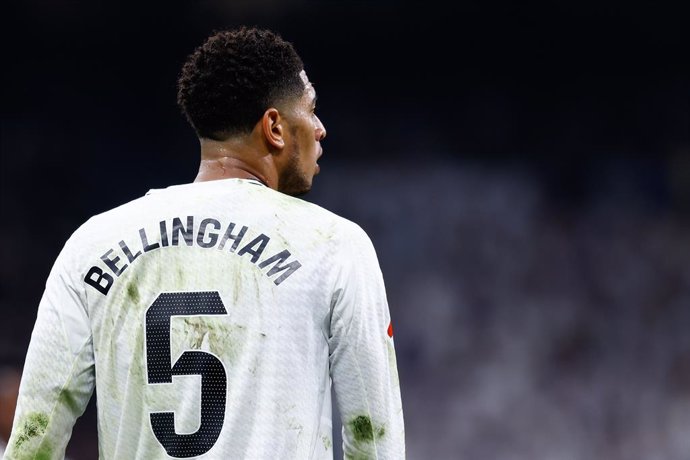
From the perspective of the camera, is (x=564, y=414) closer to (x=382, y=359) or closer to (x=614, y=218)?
(x=614, y=218)

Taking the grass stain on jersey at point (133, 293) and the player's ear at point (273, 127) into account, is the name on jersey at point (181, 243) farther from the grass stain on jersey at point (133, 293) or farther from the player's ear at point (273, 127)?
the player's ear at point (273, 127)

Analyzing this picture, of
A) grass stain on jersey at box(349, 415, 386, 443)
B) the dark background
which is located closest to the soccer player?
grass stain on jersey at box(349, 415, 386, 443)

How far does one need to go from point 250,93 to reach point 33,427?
20.5 inches

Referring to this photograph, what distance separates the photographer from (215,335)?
1290 millimetres

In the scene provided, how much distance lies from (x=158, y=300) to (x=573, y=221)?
4.48 metres

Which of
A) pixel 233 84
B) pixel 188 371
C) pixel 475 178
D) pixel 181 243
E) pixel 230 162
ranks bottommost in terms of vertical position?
pixel 188 371

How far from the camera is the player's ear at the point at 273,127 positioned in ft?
4.63

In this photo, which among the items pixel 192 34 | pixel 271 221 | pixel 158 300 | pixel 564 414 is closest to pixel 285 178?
pixel 271 221

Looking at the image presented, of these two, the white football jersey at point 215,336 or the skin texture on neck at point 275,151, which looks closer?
the white football jersey at point 215,336

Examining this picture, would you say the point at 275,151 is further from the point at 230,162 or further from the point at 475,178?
the point at 475,178

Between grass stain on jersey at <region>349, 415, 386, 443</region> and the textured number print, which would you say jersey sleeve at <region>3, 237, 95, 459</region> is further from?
grass stain on jersey at <region>349, 415, 386, 443</region>

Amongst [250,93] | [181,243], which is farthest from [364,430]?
[250,93]

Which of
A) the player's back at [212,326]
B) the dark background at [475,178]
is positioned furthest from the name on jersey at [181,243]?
the dark background at [475,178]

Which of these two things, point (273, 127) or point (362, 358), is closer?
point (362, 358)
